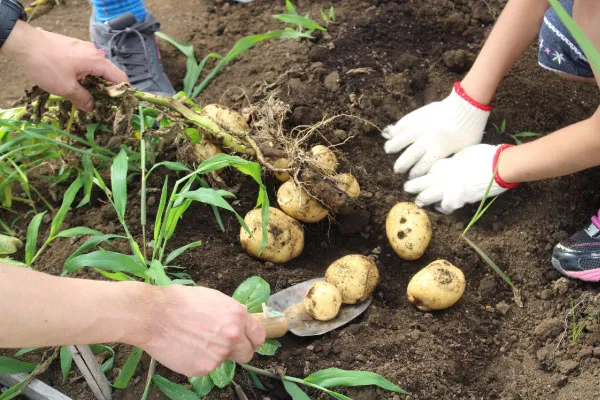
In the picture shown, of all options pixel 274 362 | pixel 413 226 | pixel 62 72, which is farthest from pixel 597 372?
pixel 62 72

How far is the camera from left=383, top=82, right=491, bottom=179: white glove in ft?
6.63

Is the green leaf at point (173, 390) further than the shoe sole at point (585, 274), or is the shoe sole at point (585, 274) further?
the shoe sole at point (585, 274)

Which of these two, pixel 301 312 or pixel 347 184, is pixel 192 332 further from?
pixel 347 184

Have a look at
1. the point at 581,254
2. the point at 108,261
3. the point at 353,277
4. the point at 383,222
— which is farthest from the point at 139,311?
the point at 581,254

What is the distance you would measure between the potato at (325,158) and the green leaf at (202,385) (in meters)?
0.70

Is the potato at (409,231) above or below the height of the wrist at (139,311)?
below

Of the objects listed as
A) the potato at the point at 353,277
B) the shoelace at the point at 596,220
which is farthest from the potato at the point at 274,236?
the shoelace at the point at 596,220

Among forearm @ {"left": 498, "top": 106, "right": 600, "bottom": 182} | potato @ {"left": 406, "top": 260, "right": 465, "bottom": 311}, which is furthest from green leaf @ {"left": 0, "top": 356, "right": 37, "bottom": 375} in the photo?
forearm @ {"left": 498, "top": 106, "right": 600, "bottom": 182}

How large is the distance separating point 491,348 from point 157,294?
3.25ft

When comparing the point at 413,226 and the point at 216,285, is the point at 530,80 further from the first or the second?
the point at 216,285

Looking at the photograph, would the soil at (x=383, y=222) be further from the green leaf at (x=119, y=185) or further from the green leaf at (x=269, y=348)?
the green leaf at (x=119, y=185)

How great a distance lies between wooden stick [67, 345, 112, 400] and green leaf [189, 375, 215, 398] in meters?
0.22

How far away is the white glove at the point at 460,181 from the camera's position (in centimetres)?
187

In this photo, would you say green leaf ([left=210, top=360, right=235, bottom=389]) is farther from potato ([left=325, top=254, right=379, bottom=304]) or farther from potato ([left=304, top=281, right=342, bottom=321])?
potato ([left=325, top=254, right=379, bottom=304])
